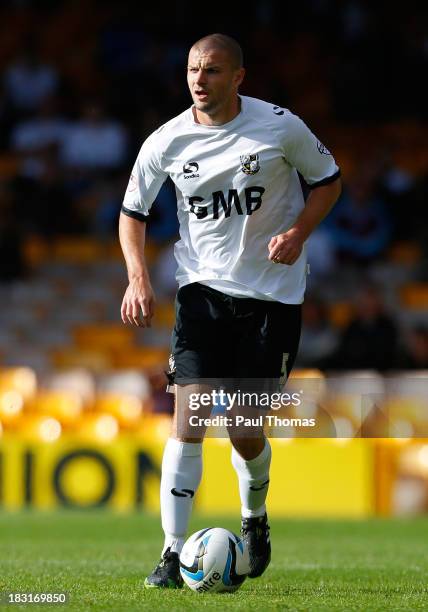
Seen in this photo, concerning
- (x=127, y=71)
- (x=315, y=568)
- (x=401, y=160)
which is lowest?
(x=315, y=568)

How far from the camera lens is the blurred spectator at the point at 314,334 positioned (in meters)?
13.2

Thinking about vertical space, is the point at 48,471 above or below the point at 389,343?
below

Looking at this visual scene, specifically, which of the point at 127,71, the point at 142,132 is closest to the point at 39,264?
the point at 142,132

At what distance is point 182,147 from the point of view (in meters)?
5.63

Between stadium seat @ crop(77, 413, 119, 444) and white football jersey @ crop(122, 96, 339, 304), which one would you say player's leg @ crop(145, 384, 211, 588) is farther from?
stadium seat @ crop(77, 413, 119, 444)

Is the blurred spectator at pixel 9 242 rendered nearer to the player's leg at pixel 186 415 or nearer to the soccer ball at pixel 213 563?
the player's leg at pixel 186 415

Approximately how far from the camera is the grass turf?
4.92 meters

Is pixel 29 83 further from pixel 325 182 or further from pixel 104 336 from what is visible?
pixel 325 182

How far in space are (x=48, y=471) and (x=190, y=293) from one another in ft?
21.6

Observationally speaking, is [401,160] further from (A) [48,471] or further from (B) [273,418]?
(B) [273,418]

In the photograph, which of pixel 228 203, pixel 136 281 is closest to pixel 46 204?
pixel 228 203

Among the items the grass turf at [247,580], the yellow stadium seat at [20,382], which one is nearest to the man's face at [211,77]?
the grass turf at [247,580]

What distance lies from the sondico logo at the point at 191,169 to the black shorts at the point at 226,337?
0.46 metres

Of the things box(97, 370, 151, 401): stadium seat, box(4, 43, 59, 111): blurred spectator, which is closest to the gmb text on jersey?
box(97, 370, 151, 401): stadium seat
